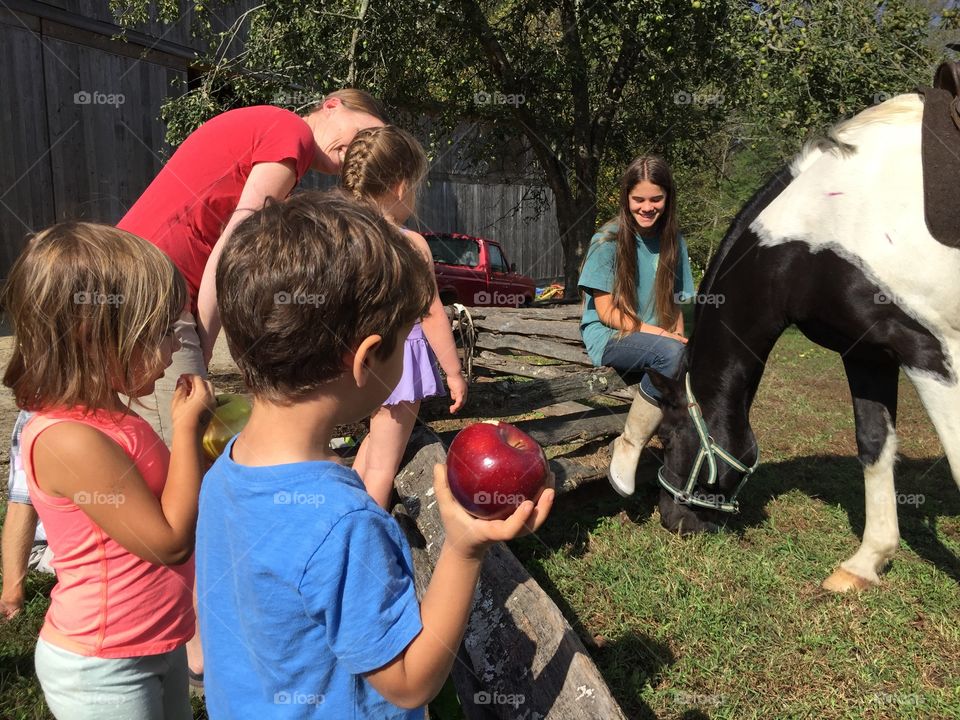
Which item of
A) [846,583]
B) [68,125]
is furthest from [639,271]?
[68,125]

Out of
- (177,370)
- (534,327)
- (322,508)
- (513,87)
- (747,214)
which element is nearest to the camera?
(322,508)

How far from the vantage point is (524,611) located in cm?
246

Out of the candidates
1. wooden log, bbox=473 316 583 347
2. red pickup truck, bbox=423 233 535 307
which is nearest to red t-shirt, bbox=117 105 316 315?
wooden log, bbox=473 316 583 347

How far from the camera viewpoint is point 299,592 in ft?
3.58

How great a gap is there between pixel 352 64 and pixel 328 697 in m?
7.66

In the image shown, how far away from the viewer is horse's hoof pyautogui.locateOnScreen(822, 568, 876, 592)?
343cm

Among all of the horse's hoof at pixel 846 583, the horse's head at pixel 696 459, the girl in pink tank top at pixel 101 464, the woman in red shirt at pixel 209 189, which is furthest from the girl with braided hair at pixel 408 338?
the horse's hoof at pixel 846 583

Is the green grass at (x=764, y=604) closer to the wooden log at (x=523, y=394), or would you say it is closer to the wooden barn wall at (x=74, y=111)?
the wooden log at (x=523, y=394)

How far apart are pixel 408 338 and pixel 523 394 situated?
2.01m

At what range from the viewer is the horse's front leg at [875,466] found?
3.49 m

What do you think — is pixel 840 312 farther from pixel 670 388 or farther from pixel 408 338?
pixel 408 338

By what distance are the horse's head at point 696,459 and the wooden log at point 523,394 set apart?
114 centimetres

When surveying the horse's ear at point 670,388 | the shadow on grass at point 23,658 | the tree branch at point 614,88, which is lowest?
the shadow on grass at point 23,658

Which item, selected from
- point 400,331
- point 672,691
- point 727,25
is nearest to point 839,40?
point 727,25
